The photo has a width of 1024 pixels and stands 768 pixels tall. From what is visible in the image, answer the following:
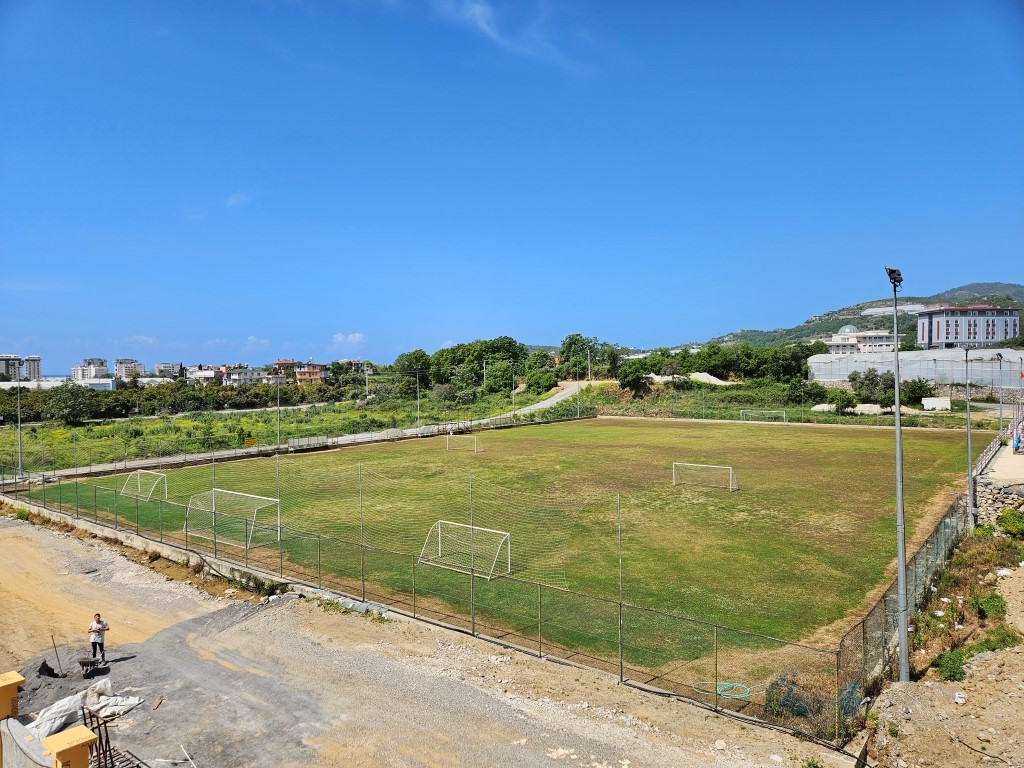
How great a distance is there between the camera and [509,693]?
1267 centimetres

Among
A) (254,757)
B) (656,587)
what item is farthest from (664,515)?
(254,757)

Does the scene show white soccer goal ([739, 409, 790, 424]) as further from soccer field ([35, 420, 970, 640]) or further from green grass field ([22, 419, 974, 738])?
green grass field ([22, 419, 974, 738])

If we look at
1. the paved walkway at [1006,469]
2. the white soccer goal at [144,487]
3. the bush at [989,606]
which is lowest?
the bush at [989,606]

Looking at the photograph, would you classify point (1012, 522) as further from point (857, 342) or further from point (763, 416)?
point (857, 342)

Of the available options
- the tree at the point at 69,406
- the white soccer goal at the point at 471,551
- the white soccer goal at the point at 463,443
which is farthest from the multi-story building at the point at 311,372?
the white soccer goal at the point at 471,551

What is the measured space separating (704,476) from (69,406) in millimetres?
73186

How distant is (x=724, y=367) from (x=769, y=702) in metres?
108

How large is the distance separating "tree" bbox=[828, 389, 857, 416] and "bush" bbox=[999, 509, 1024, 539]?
2034 inches

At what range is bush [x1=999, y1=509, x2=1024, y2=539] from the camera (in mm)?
23556

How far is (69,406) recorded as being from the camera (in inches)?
2921

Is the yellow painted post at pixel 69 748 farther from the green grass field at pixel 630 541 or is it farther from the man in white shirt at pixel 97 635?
the green grass field at pixel 630 541

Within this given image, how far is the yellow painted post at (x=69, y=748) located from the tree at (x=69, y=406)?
78490 mm

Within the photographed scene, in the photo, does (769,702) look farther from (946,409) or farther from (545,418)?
(946,409)

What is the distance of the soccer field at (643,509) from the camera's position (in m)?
19.2
